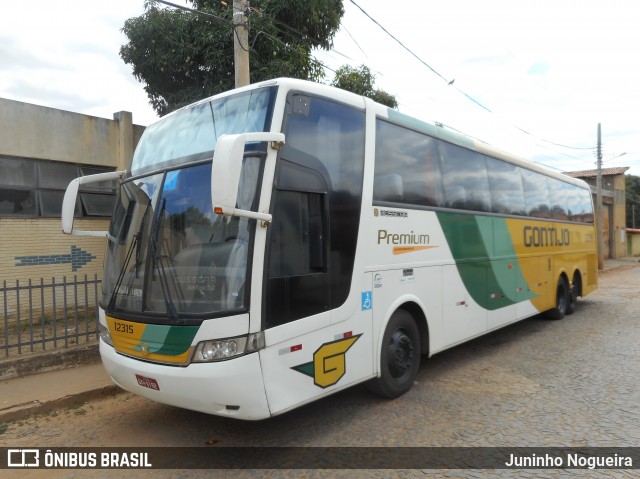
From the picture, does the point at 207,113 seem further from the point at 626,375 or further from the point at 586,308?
the point at 586,308

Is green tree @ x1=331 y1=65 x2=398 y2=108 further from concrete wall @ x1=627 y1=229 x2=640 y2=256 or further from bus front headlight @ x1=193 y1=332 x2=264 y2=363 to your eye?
concrete wall @ x1=627 y1=229 x2=640 y2=256

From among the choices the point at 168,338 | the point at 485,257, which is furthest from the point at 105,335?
the point at 485,257

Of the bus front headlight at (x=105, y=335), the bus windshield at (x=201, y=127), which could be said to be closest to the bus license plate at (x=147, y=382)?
the bus front headlight at (x=105, y=335)

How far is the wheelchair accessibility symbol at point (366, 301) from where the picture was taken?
4648mm

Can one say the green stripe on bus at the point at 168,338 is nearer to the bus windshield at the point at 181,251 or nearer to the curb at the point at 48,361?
the bus windshield at the point at 181,251

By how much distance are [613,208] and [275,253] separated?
3695 centimetres

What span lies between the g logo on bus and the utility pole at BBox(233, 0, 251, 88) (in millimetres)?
4739

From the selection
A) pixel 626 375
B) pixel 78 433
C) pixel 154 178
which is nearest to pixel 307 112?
pixel 154 178

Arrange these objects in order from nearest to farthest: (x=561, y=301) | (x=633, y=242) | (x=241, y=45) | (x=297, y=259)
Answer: (x=297, y=259) → (x=241, y=45) → (x=561, y=301) → (x=633, y=242)

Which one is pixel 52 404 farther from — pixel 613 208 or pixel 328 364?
pixel 613 208

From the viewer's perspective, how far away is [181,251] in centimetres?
378

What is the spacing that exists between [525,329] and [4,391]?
351 inches

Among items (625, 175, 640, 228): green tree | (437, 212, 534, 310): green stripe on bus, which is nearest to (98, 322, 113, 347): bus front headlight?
(437, 212, 534, 310): green stripe on bus

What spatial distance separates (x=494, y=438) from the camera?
13.7 feet
